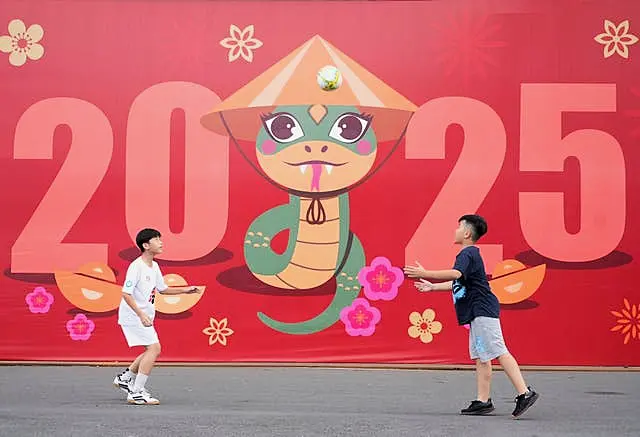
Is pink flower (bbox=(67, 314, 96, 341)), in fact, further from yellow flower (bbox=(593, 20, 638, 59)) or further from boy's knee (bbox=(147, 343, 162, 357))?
yellow flower (bbox=(593, 20, 638, 59))

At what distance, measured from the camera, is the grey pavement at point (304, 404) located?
790 centimetres

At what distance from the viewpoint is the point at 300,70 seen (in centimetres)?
1311

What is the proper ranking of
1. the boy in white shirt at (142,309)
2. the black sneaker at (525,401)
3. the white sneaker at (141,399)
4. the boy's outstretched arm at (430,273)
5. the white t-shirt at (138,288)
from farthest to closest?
the white t-shirt at (138,288) → the boy in white shirt at (142,309) → the white sneaker at (141,399) → the black sneaker at (525,401) → the boy's outstretched arm at (430,273)

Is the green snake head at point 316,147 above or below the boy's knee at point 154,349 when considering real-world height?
above

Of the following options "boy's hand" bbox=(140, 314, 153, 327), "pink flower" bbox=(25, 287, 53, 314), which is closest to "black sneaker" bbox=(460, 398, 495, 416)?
"boy's hand" bbox=(140, 314, 153, 327)

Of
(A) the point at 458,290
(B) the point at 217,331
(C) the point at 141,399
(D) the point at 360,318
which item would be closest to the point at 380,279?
(D) the point at 360,318

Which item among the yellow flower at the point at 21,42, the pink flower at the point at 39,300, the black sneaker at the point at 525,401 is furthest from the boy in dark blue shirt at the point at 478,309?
the yellow flower at the point at 21,42

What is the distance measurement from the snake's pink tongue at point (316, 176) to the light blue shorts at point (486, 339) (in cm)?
437

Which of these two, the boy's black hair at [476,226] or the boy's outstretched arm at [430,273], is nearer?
the boy's outstretched arm at [430,273]

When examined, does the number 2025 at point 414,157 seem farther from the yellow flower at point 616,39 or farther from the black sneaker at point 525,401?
the black sneaker at point 525,401

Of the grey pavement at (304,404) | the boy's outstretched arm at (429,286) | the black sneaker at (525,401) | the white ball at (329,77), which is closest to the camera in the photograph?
the grey pavement at (304,404)

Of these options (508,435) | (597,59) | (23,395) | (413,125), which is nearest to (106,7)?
(413,125)

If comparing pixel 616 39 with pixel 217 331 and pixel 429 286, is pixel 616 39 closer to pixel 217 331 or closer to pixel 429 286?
pixel 429 286

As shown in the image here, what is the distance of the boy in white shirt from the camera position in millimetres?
9609
